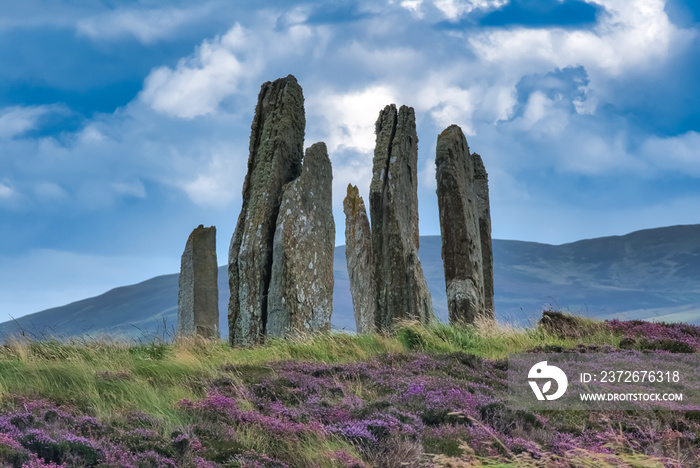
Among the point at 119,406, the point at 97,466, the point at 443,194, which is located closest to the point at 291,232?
the point at 443,194

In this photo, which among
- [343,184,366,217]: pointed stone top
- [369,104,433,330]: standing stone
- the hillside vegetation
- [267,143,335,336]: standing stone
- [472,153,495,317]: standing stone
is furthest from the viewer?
[472,153,495,317]: standing stone

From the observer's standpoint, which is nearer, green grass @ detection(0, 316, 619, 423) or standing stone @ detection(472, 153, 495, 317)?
green grass @ detection(0, 316, 619, 423)

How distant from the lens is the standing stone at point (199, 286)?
76.4 ft

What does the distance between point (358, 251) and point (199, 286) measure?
507cm

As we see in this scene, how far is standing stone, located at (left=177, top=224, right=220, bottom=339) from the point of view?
76.4 ft

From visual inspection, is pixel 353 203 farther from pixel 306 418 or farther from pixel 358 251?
pixel 306 418

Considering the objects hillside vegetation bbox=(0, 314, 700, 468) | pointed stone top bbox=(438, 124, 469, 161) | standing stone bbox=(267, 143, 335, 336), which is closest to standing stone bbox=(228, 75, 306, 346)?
standing stone bbox=(267, 143, 335, 336)

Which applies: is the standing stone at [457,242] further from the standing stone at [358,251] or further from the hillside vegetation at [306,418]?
the hillside vegetation at [306,418]

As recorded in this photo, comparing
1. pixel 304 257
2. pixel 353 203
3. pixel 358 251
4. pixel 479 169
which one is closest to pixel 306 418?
pixel 304 257

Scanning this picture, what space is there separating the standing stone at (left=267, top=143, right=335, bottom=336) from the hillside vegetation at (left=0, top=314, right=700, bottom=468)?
A: 2378 mm

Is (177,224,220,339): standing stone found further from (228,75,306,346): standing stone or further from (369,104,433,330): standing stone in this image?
(369,104,433,330): standing stone

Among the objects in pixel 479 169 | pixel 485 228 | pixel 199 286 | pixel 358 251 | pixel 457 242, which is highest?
pixel 479 169

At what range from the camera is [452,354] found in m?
13.7

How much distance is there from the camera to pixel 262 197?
18.8 metres
